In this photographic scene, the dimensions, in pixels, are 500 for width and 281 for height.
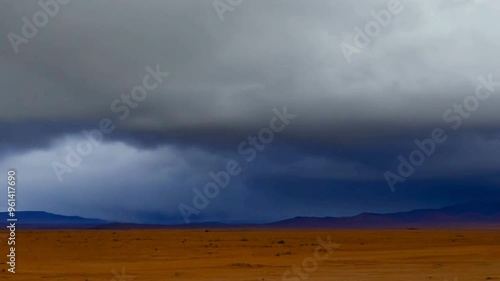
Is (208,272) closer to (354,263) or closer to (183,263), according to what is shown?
(183,263)

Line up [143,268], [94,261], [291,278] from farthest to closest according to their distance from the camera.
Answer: [94,261] → [143,268] → [291,278]

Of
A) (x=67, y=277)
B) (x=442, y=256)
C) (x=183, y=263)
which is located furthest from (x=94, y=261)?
(x=442, y=256)

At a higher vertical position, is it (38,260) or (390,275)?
(38,260)

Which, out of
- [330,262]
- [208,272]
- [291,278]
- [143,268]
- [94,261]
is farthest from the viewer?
[94,261]

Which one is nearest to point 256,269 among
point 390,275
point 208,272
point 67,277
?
point 208,272

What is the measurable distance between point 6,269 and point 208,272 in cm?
1018

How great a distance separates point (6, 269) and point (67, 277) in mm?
4977

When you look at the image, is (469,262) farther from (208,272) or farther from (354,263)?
(208,272)

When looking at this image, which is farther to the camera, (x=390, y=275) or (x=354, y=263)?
(x=354, y=263)

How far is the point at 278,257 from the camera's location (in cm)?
3816

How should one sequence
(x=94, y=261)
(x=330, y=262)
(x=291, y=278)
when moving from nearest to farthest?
(x=291, y=278) < (x=330, y=262) < (x=94, y=261)

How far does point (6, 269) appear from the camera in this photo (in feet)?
100

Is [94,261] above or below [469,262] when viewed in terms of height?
above

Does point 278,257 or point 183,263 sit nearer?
point 183,263
